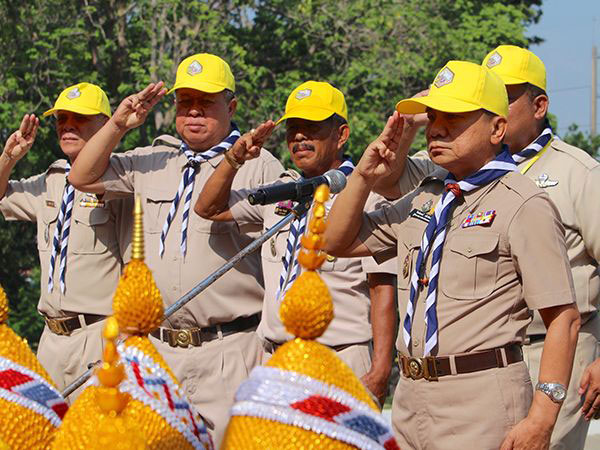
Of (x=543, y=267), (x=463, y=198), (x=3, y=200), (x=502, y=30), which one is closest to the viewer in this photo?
(x=543, y=267)

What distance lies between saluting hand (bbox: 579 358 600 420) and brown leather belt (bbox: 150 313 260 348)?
1831mm

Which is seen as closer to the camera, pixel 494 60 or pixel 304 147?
pixel 494 60

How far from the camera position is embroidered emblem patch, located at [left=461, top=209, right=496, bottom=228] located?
148 inches

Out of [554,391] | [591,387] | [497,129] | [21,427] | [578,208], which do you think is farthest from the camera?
[578,208]

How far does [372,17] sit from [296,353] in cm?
1361

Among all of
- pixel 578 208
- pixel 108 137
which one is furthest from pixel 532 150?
pixel 108 137

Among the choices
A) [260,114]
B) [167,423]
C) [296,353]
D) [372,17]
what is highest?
[296,353]

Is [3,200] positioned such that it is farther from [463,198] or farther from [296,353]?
[296,353]

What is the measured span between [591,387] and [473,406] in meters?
0.77

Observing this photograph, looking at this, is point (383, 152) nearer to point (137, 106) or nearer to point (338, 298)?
point (338, 298)

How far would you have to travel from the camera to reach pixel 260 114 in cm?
1466

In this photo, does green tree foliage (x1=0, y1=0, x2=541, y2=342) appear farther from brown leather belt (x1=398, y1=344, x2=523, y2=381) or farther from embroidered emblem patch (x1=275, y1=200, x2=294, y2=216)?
brown leather belt (x1=398, y1=344, x2=523, y2=381)

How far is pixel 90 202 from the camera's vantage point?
Answer: 6.20 m

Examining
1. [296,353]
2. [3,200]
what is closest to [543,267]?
[296,353]
